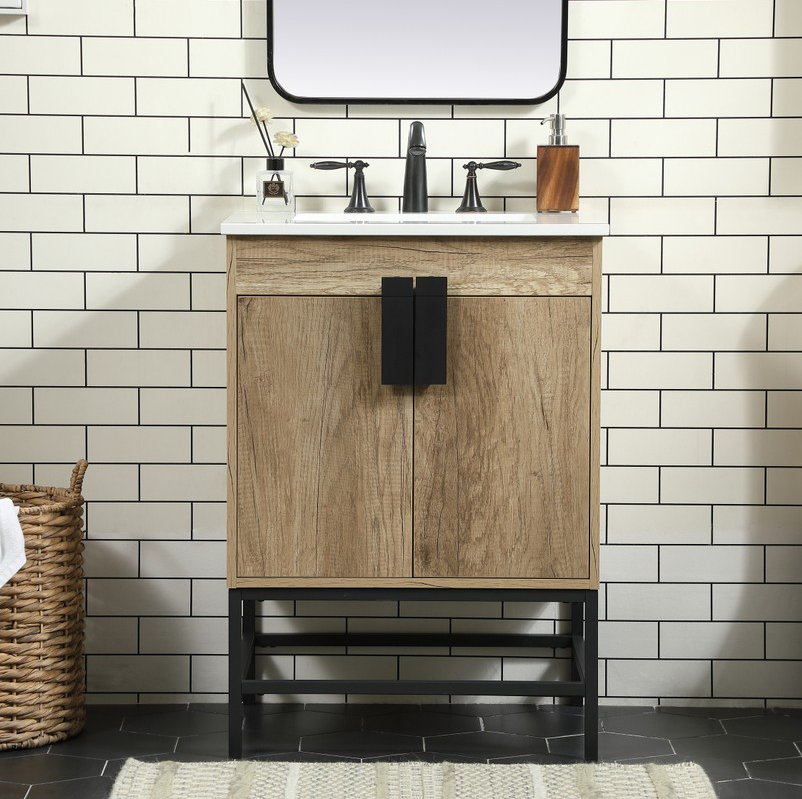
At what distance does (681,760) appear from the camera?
8.09 feet

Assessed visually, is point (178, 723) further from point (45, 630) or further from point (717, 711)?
point (717, 711)

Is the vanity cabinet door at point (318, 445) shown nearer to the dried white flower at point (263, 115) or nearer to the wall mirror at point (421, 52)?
the dried white flower at point (263, 115)

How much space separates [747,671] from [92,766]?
1761 millimetres

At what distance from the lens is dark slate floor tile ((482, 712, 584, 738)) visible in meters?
2.63

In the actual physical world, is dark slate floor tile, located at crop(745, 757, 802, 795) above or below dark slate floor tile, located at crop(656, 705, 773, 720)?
above

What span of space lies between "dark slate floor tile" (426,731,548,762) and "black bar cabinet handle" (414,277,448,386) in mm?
952

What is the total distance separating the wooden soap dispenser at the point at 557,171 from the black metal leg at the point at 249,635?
1.32 metres

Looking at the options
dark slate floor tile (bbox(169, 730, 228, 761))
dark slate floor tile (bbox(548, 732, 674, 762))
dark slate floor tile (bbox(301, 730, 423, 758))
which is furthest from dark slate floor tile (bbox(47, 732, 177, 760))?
dark slate floor tile (bbox(548, 732, 674, 762))

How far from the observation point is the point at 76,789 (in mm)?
2297

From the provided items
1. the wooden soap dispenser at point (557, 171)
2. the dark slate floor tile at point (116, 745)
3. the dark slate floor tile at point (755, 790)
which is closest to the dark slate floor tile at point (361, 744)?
the dark slate floor tile at point (116, 745)

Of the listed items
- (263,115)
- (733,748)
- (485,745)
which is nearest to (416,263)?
(263,115)

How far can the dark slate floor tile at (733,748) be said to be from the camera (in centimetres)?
250

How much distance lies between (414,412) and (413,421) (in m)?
0.02

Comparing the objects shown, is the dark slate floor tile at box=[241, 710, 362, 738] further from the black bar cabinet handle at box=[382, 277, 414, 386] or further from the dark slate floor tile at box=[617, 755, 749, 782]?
the black bar cabinet handle at box=[382, 277, 414, 386]
